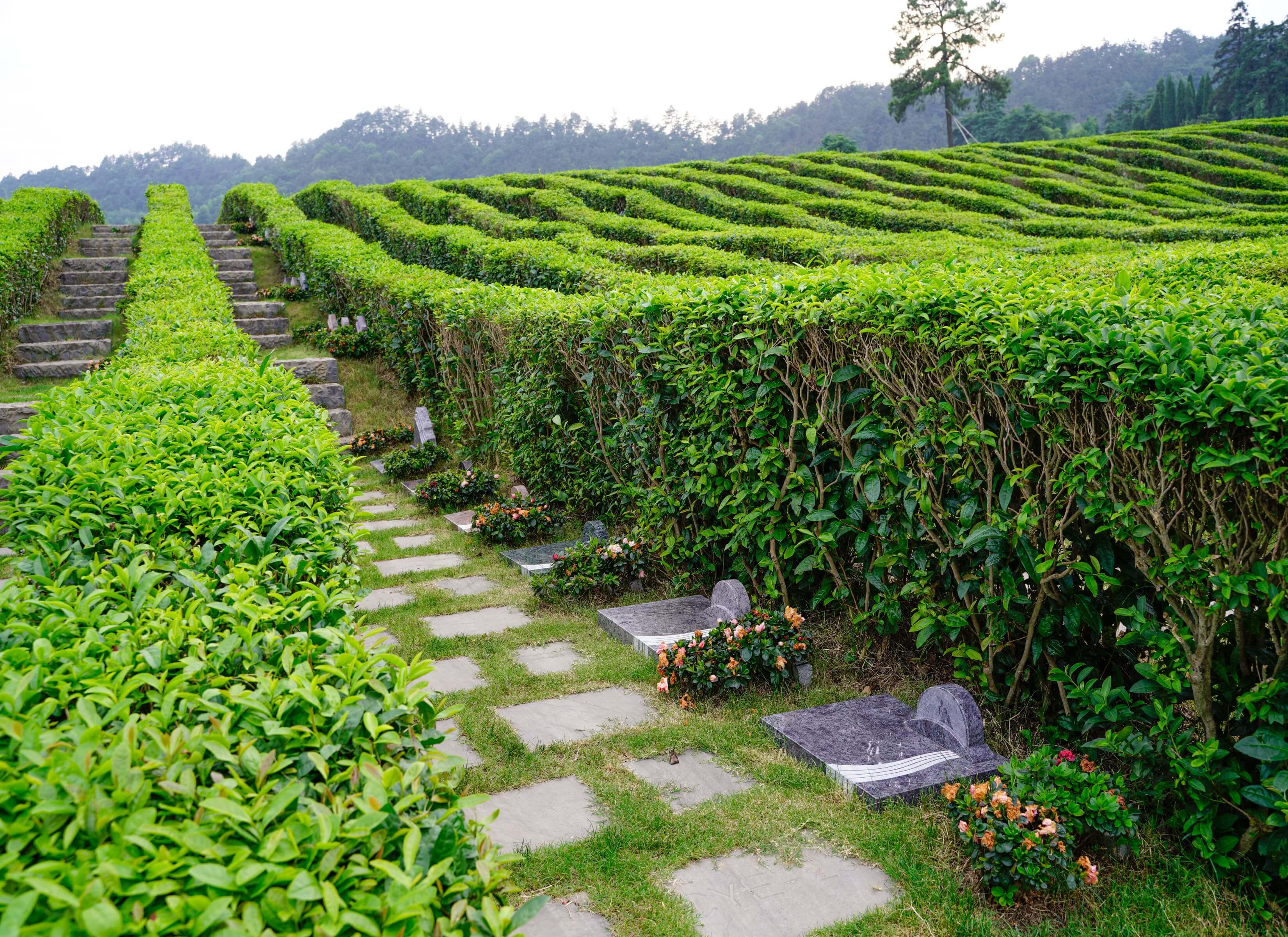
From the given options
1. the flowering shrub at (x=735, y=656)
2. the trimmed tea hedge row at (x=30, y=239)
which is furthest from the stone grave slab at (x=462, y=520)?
the trimmed tea hedge row at (x=30, y=239)

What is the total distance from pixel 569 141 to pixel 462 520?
6298 cm

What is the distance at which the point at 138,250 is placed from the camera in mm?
14883

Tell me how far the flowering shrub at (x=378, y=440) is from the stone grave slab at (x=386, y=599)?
415 cm

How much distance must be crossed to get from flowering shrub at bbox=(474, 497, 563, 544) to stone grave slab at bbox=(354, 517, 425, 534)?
0.85 m

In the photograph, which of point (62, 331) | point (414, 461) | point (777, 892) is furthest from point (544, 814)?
point (62, 331)

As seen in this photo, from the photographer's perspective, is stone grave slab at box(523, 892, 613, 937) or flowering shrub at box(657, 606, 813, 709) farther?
flowering shrub at box(657, 606, 813, 709)

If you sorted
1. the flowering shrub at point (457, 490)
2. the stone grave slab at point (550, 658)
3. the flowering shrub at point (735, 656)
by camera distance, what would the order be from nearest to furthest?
the flowering shrub at point (735, 656), the stone grave slab at point (550, 658), the flowering shrub at point (457, 490)

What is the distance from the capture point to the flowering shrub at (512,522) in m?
6.20

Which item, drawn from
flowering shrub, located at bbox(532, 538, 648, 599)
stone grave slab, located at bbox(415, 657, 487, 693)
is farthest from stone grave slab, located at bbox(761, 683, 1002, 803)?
flowering shrub, located at bbox(532, 538, 648, 599)

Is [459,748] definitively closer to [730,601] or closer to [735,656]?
[735,656]

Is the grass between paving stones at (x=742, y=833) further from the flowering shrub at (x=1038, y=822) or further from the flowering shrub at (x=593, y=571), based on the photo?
the flowering shrub at (x=593, y=571)

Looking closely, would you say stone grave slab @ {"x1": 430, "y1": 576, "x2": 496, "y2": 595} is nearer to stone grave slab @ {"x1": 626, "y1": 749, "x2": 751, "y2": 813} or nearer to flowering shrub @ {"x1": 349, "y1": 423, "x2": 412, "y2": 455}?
stone grave slab @ {"x1": 626, "y1": 749, "x2": 751, "y2": 813}

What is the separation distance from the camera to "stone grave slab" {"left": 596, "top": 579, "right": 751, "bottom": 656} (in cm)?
432

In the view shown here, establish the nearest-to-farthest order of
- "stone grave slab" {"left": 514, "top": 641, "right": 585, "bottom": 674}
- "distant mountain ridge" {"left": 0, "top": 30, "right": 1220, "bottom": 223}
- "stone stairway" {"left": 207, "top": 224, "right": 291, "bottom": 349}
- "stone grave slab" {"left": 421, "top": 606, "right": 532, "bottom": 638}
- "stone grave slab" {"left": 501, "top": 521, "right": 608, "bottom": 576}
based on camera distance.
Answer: "stone grave slab" {"left": 514, "top": 641, "right": 585, "bottom": 674}, "stone grave slab" {"left": 421, "top": 606, "right": 532, "bottom": 638}, "stone grave slab" {"left": 501, "top": 521, "right": 608, "bottom": 576}, "stone stairway" {"left": 207, "top": 224, "right": 291, "bottom": 349}, "distant mountain ridge" {"left": 0, "top": 30, "right": 1220, "bottom": 223}
